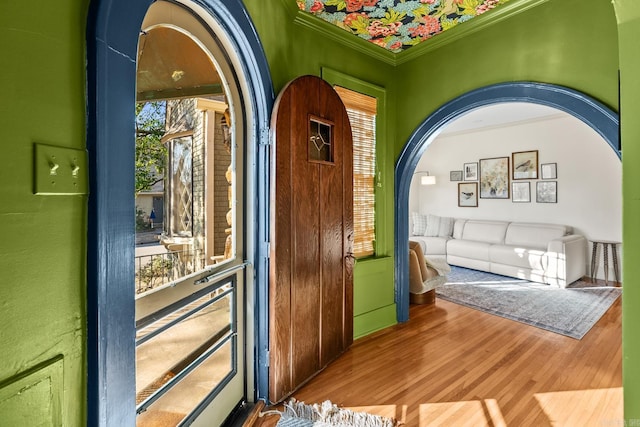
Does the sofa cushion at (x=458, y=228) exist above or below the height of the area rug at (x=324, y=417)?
above

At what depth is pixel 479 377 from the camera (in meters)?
2.28

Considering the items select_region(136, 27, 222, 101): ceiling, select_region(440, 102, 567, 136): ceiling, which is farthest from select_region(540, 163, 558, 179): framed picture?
select_region(136, 27, 222, 101): ceiling

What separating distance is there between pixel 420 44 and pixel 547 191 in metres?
4.23

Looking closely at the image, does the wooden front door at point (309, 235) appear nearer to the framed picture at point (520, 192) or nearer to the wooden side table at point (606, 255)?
the wooden side table at point (606, 255)

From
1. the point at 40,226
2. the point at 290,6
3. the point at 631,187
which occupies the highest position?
the point at 290,6

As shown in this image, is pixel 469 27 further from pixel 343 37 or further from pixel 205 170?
pixel 205 170

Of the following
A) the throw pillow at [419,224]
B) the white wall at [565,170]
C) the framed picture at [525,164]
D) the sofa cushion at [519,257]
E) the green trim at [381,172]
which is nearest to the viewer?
the green trim at [381,172]

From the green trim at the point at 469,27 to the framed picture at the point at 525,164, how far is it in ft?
13.2

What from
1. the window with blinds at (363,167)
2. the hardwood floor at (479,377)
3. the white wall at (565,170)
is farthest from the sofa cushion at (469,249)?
the window with blinds at (363,167)

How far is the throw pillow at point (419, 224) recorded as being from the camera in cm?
704

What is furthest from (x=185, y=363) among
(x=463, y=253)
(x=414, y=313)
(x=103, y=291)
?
(x=463, y=253)

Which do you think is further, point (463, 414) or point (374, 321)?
point (374, 321)

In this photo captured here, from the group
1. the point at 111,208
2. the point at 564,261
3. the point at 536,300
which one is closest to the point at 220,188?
the point at 111,208

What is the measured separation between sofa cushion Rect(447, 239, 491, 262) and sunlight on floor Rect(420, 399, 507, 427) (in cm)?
394
